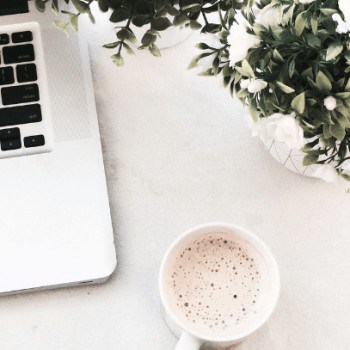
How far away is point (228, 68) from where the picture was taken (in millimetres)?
509

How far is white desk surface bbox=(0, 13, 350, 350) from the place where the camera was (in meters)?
0.59

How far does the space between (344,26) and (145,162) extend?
11.2 inches

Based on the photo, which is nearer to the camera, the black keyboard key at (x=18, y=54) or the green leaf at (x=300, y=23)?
the green leaf at (x=300, y=23)

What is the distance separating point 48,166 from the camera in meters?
0.60

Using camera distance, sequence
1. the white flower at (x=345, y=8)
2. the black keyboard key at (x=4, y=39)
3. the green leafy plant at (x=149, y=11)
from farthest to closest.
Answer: the black keyboard key at (x=4, y=39) < the green leafy plant at (x=149, y=11) < the white flower at (x=345, y=8)

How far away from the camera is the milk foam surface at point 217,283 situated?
1.78 ft

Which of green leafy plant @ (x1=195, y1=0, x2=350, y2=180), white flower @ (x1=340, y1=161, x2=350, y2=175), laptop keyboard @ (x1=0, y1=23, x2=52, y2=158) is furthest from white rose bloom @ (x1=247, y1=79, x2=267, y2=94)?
laptop keyboard @ (x1=0, y1=23, x2=52, y2=158)

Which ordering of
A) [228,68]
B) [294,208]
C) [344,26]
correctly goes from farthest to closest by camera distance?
[294,208], [228,68], [344,26]

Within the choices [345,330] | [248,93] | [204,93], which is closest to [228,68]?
[248,93]

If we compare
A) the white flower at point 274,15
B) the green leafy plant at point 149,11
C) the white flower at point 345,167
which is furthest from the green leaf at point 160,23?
the white flower at point 345,167

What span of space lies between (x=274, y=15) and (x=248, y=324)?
11.0 inches

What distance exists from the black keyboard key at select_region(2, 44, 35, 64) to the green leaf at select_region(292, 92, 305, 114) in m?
0.30

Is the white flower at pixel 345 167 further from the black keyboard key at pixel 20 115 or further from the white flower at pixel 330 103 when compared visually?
the black keyboard key at pixel 20 115

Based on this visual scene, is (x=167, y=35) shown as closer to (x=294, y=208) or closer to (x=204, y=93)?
(x=204, y=93)
